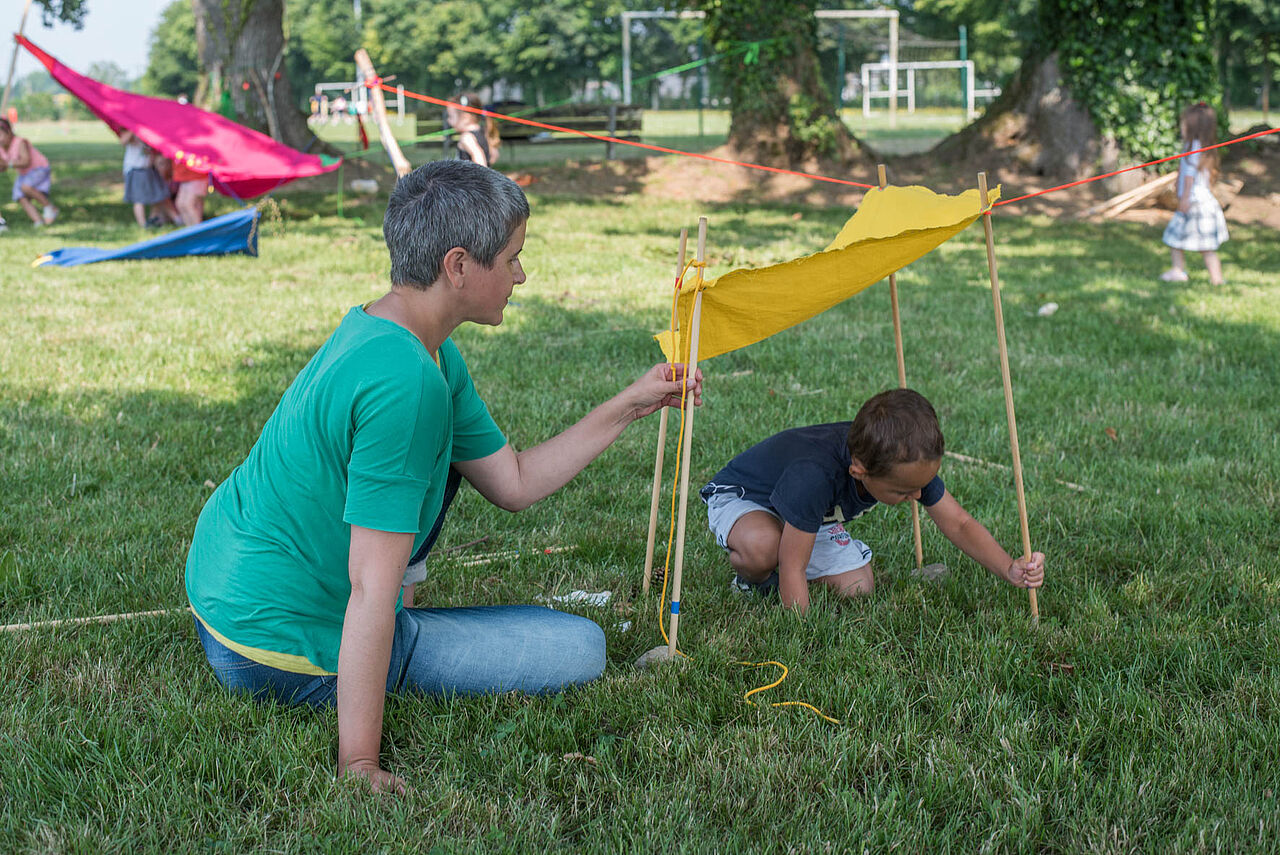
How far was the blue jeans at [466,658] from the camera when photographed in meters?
2.61

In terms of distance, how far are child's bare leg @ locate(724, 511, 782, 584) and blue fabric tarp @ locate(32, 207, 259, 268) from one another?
310 inches

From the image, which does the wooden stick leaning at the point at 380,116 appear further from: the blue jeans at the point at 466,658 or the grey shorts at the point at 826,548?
the blue jeans at the point at 466,658

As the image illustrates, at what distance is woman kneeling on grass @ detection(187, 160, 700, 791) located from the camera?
7.12 ft

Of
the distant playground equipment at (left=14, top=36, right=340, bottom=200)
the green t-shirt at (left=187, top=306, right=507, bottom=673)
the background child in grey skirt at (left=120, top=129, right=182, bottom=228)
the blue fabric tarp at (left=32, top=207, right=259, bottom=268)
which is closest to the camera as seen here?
the green t-shirt at (left=187, top=306, right=507, bottom=673)

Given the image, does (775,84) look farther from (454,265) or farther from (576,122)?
(454,265)

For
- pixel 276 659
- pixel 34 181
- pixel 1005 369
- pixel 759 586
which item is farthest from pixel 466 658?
pixel 34 181

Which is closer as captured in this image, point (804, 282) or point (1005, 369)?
point (804, 282)

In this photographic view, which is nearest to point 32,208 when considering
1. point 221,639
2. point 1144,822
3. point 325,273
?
point 325,273

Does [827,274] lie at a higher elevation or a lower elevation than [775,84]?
lower

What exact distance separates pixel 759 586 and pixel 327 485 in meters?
1.62

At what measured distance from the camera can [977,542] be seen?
324 cm

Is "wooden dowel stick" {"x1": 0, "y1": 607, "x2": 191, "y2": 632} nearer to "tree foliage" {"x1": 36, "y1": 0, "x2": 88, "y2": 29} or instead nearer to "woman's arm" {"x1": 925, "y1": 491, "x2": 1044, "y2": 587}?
"woman's arm" {"x1": 925, "y1": 491, "x2": 1044, "y2": 587}

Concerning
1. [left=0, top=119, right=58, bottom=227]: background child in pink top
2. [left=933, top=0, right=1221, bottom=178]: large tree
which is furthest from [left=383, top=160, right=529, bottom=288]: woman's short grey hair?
[left=933, top=0, right=1221, bottom=178]: large tree

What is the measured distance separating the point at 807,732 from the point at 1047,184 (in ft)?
43.5
